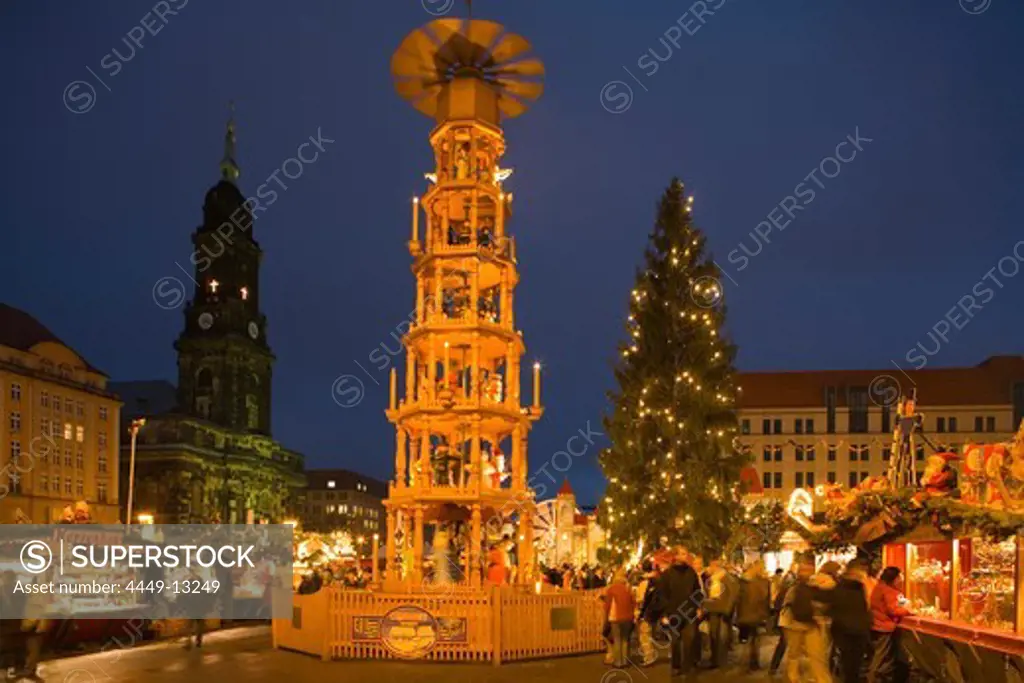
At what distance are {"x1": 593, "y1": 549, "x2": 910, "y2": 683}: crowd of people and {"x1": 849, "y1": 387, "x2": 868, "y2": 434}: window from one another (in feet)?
220

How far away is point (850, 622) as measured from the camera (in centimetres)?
1240

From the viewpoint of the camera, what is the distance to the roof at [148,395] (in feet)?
383

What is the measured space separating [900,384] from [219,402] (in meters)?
67.2

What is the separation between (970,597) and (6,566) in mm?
15363

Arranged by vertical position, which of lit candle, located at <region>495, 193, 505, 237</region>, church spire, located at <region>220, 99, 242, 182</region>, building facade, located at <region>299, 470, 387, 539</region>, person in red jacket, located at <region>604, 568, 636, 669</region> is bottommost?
building facade, located at <region>299, 470, 387, 539</region>

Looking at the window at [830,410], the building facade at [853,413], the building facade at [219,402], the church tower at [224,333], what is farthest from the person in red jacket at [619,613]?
the church tower at [224,333]

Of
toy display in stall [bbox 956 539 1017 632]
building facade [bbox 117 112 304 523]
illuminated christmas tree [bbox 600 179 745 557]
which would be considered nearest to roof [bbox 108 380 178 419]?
building facade [bbox 117 112 304 523]

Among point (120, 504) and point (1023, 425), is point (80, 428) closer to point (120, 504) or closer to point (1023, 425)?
point (120, 504)

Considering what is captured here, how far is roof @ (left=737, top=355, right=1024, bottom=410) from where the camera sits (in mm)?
82625

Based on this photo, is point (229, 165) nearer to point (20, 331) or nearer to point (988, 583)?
point (20, 331)

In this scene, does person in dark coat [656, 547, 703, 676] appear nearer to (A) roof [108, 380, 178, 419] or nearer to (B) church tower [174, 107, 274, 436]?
(B) church tower [174, 107, 274, 436]

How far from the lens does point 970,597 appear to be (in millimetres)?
14539

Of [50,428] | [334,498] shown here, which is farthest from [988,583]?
[334,498]

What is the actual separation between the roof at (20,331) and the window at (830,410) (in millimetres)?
60241
